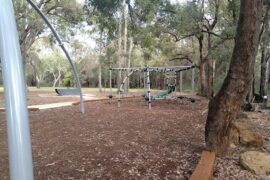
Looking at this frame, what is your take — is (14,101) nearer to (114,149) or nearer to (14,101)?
(14,101)

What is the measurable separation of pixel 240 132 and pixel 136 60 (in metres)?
31.6

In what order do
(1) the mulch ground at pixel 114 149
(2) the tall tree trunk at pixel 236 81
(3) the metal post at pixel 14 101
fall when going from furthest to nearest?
(2) the tall tree trunk at pixel 236 81, (1) the mulch ground at pixel 114 149, (3) the metal post at pixel 14 101

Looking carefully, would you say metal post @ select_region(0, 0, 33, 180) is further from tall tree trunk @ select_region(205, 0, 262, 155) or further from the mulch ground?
tall tree trunk @ select_region(205, 0, 262, 155)

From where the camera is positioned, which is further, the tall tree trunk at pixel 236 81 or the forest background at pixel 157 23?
the forest background at pixel 157 23

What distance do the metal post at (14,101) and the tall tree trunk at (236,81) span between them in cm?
393

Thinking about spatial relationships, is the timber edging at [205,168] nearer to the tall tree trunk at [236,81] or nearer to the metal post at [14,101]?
the tall tree trunk at [236,81]

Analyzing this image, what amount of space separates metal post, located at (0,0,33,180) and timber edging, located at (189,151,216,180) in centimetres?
274

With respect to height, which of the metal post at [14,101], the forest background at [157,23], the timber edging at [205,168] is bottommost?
the timber edging at [205,168]

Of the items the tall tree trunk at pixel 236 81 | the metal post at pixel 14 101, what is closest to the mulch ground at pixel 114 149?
the tall tree trunk at pixel 236 81

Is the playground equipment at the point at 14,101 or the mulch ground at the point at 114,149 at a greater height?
the playground equipment at the point at 14,101

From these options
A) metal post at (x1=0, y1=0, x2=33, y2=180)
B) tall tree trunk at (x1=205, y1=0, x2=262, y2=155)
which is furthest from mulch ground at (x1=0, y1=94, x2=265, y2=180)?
metal post at (x1=0, y1=0, x2=33, y2=180)

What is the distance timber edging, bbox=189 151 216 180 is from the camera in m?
3.62

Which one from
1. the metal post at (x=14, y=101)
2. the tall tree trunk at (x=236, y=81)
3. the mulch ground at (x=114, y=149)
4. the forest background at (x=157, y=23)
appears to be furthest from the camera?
the forest background at (x=157, y=23)

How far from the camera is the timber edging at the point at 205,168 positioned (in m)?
3.62
